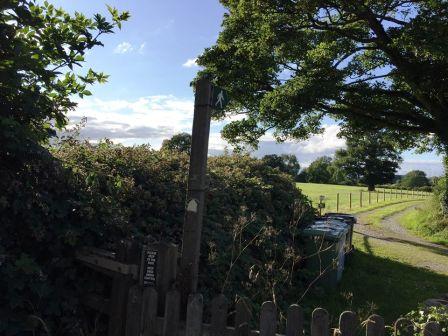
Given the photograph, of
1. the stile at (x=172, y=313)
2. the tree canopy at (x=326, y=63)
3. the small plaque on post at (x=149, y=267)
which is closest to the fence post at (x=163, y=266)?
the small plaque on post at (x=149, y=267)

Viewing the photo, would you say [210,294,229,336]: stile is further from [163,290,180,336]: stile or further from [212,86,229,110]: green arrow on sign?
[212,86,229,110]: green arrow on sign

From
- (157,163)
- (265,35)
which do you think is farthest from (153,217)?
(265,35)

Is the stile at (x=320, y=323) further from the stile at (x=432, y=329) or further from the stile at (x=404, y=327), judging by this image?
the stile at (x=432, y=329)

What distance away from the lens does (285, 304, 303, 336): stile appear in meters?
3.21

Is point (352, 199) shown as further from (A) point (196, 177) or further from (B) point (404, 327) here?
(B) point (404, 327)

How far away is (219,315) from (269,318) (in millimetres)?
397

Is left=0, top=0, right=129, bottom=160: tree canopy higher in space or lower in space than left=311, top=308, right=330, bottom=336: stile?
higher

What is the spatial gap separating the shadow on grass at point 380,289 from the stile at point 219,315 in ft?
8.45

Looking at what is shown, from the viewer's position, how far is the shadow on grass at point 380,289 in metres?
7.00

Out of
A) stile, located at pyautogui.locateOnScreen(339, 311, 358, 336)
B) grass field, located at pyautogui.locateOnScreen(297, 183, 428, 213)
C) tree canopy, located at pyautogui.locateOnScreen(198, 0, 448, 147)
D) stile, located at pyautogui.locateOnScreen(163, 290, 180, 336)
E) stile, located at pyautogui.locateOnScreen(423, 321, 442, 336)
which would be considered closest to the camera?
stile, located at pyautogui.locateOnScreen(423, 321, 442, 336)

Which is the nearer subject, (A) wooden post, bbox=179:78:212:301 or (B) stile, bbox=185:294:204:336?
A: (B) stile, bbox=185:294:204:336

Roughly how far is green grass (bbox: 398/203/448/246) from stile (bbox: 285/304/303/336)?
56.6 ft

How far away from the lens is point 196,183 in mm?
3967

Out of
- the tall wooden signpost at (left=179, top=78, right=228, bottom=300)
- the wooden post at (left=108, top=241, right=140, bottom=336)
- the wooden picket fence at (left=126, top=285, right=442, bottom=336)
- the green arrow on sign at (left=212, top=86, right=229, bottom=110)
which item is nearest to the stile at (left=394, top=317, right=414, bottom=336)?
the wooden picket fence at (left=126, top=285, right=442, bottom=336)
